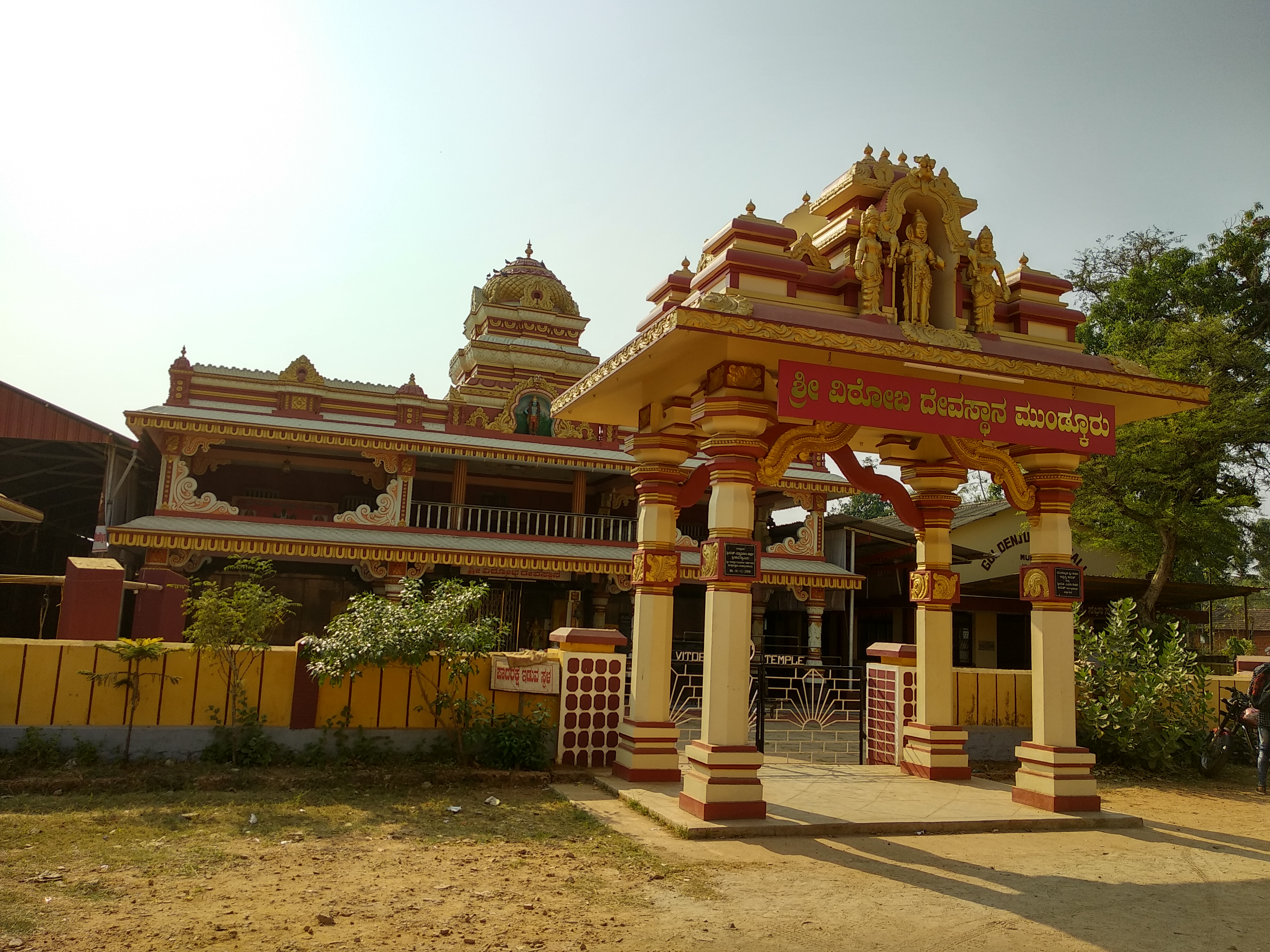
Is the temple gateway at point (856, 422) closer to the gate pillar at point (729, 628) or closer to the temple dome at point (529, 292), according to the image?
the gate pillar at point (729, 628)

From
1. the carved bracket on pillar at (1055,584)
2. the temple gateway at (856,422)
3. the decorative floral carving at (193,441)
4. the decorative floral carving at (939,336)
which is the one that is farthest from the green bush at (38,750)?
the decorative floral carving at (193,441)

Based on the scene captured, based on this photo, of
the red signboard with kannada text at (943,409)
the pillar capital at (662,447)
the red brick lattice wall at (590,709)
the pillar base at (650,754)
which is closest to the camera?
the red signboard with kannada text at (943,409)

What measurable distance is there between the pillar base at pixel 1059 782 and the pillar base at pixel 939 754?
3.76ft

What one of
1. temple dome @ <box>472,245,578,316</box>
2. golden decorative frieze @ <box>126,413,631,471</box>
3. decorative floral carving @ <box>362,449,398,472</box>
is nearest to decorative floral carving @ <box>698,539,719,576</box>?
golden decorative frieze @ <box>126,413,631,471</box>

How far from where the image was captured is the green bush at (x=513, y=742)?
798cm

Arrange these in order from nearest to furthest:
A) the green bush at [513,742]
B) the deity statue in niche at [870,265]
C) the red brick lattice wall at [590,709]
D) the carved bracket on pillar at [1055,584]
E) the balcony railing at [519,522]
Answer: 1. the deity statue in niche at [870,265]
2. the carved bracket on pillar at [1055,584]
3. the green bush at [513,742]
4. the red brick lattice wall at [590,709]
5. the balcony railing at [519,522]

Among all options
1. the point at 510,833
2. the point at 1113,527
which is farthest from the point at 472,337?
the point at 510,833

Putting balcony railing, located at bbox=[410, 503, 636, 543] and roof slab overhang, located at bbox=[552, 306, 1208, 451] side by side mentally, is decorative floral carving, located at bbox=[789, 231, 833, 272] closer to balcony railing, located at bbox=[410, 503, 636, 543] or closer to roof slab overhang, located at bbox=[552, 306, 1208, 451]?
roof slab overhang, located at bbox=[552, 306, 1208, 451]

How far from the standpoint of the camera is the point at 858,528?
67.1 ft

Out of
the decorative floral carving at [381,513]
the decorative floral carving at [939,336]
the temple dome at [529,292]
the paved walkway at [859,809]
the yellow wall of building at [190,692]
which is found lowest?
the paved walkway at [859,809]

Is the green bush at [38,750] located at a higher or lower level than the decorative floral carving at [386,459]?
lower

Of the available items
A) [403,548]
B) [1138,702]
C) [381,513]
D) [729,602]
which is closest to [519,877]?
[729,602]

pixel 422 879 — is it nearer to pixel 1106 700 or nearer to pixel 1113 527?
pixel 1106 700

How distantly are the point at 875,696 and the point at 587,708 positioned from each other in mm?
3347
